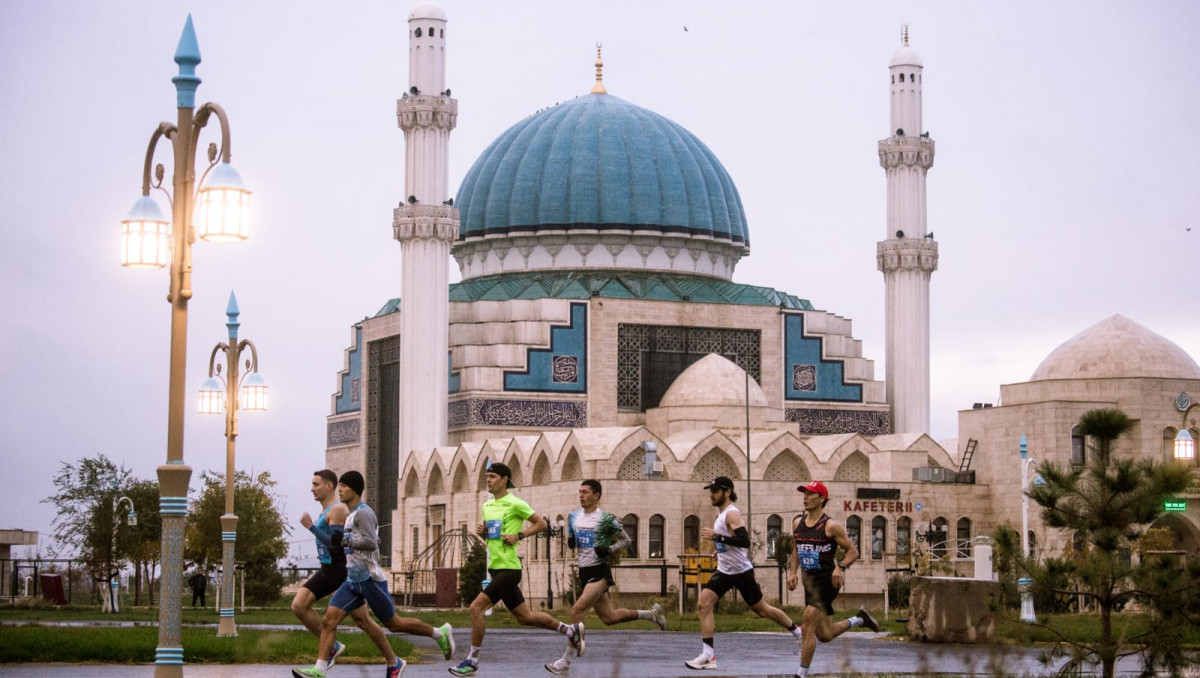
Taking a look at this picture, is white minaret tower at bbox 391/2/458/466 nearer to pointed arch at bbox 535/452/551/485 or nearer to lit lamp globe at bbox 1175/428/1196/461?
pointed arch at bbox 535/452/551/485

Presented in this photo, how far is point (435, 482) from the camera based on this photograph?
1944 inches

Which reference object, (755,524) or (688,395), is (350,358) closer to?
(688,395)

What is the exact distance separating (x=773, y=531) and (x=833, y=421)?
33.8 ft

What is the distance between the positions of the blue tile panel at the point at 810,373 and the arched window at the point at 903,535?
898 cm

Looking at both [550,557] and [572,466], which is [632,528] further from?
[572,466]

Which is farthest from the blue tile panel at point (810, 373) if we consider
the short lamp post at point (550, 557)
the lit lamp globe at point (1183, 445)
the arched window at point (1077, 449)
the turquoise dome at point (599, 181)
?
the lit lamp globe at point (1183, 445)

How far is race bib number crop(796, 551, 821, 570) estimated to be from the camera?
1416cm

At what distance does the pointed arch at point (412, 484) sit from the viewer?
49812 mm

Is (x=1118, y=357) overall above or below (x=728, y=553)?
above

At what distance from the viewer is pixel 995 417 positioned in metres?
46.6

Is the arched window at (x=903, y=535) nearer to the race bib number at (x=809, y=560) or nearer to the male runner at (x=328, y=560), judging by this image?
the race bib number at (x=809, y=560)

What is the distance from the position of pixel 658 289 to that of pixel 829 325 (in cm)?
545

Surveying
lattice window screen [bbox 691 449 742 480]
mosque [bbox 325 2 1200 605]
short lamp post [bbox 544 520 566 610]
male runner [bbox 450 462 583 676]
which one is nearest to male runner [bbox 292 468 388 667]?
male runner [bbox 450 462 583 676]

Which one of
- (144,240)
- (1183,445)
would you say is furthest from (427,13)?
(144,240)
